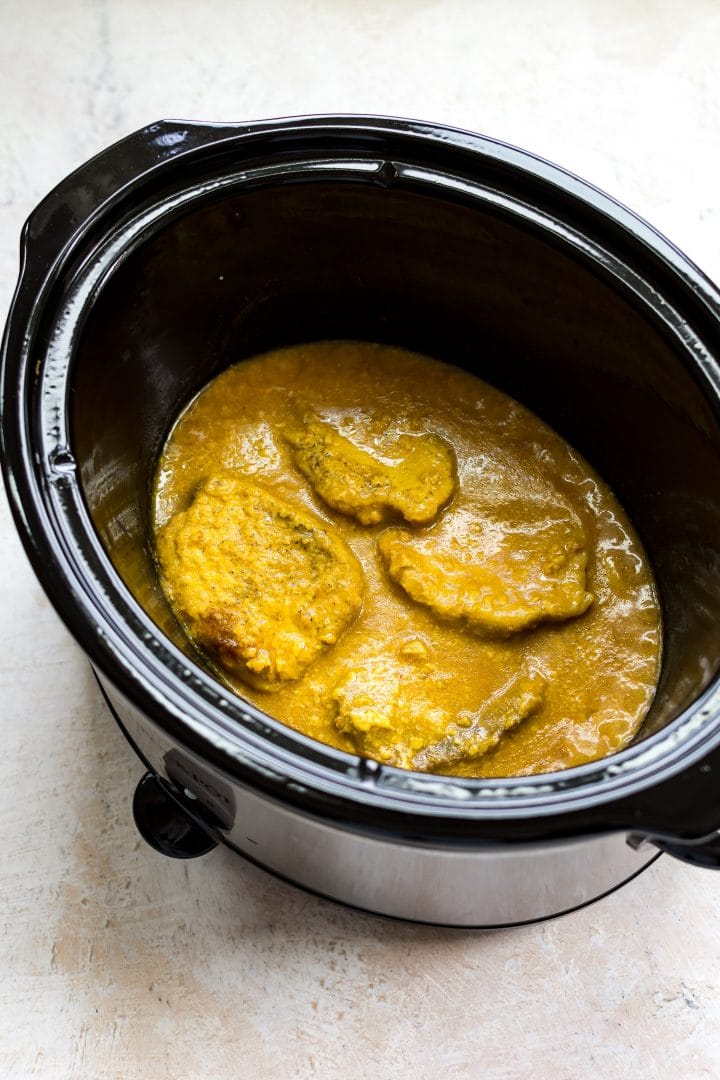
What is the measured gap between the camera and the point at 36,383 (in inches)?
51.8

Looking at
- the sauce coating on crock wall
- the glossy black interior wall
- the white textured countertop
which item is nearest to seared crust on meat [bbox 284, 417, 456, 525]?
the sauce coating on crock wall

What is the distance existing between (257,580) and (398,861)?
53 centimetres

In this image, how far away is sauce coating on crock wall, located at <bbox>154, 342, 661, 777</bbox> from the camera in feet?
5.12

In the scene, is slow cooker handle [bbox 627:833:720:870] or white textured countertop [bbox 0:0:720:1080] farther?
white textured countertop [bbox 0:0:720:1080]

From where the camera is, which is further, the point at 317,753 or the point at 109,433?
the point at 109,433

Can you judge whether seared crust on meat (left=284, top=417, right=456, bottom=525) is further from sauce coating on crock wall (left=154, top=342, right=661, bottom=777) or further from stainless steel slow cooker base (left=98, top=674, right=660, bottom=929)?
stainless steel slow cooker base (left=98, top=674, right=660, bottom=929)

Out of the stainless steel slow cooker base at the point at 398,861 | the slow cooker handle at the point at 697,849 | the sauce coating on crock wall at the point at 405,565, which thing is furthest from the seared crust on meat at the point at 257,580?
the slow cooker handle at the point at 697,849

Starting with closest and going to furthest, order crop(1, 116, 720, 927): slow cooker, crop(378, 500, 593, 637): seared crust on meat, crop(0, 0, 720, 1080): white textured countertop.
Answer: crop(1, 116, 720, 927): slow cooker < crop(0, 0, 720, 1080): white textured countertop < crop(378, 500, 593, 637): seared crust on meat

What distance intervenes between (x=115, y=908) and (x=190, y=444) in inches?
28.2

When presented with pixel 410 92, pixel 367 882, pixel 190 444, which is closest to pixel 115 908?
pixel 367 882

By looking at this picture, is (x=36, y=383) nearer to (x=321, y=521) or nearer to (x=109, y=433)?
(x=109, y=433)

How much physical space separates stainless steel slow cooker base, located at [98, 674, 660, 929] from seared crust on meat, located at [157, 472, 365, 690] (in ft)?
0.63

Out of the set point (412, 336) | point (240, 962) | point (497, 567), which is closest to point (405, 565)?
point (497, 567)

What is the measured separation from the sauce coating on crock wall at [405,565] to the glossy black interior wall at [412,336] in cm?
5
